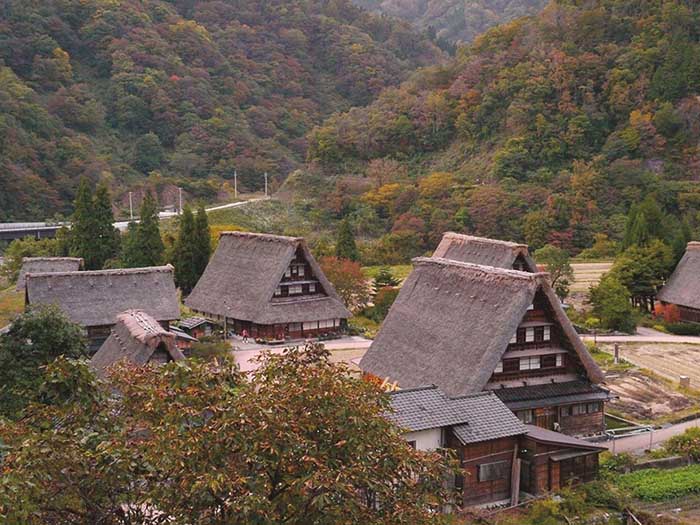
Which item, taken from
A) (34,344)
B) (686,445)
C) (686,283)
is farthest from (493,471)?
(686,283)

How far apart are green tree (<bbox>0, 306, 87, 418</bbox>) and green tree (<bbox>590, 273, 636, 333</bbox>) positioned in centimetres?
2676

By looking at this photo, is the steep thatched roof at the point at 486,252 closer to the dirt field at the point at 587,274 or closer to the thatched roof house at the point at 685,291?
the thatched roof house at the point at 685,291

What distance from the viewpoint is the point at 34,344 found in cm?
2391

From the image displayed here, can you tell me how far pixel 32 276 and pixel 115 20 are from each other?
8150cm

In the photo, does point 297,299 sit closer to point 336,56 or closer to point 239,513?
point 239,513

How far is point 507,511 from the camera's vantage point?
20484 millimetres

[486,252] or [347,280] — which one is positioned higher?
[486,252]

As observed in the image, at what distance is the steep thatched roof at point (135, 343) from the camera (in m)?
23.9

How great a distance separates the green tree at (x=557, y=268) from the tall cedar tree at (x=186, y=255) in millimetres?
19968

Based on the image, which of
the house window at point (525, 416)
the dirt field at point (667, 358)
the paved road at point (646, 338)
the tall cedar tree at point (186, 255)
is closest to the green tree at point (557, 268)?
the paved road at point (646, 338)

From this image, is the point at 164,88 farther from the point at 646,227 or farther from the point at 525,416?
the point at 525,416

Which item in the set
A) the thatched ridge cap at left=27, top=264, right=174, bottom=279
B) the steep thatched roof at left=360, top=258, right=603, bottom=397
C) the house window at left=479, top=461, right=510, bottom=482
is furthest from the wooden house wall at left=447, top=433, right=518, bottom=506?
the thatched ridge cap at left=27, top=264, right=174, bottom=279

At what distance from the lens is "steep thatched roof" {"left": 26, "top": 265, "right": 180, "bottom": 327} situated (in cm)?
3403

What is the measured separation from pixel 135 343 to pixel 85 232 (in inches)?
1026
